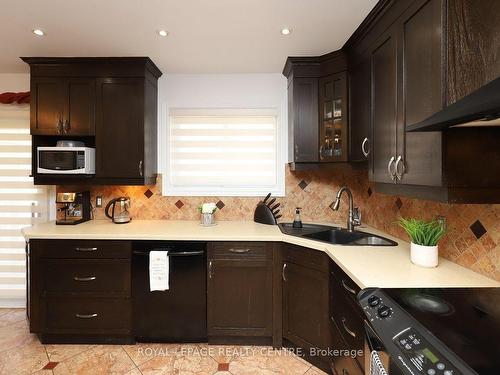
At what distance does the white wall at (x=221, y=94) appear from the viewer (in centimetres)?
279

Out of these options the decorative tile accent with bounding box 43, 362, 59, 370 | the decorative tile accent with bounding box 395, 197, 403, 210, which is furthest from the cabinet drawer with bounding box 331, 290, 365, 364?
the decorative tile accent with bounding box 43, 362, 59, 370

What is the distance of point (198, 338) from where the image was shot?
2.25m

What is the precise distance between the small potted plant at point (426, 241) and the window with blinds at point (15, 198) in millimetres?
3371

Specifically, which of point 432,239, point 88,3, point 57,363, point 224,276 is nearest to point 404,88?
point 432,239

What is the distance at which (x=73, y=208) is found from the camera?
266 cm

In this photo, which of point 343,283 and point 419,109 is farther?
point 343,283

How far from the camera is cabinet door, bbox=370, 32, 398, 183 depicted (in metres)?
1.52

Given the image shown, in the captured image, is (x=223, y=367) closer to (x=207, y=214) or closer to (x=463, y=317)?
(x=207, y=214)

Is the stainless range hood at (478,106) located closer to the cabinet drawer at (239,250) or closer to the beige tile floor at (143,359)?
the cabinet drawer at (239,250)

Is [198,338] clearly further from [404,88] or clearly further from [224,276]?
[404,88]

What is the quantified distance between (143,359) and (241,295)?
885mm

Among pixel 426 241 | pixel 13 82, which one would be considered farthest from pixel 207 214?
pixel 13 82

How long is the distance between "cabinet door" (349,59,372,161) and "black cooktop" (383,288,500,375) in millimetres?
1006

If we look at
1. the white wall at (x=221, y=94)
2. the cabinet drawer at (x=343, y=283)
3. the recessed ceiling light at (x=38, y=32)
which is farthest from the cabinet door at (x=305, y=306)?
the recessed ceiling light at (x=38, y=32)
